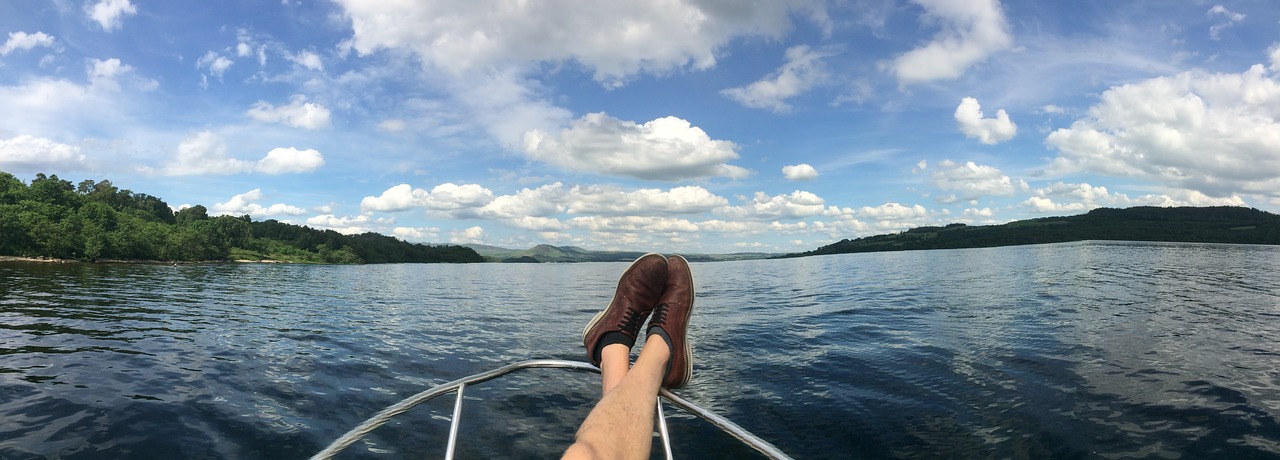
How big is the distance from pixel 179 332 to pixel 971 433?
15.7 meters

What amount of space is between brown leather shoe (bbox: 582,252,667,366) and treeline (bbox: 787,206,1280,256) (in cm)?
13168

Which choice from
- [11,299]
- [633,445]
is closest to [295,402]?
[633,445]

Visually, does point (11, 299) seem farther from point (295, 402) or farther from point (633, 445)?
point (633, 445)

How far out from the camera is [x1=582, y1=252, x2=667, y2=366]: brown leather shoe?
4633 millimetres

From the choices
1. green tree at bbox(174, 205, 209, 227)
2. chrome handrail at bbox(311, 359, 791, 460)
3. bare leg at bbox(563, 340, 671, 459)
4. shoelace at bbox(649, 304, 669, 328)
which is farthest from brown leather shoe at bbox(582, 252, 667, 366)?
green tree at bbox(174, 205, 209, 227)

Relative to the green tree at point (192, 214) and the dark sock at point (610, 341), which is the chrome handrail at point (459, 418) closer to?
the dark sock at point (610, 341)

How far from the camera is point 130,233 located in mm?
89375

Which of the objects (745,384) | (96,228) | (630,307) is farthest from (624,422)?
(96,228)

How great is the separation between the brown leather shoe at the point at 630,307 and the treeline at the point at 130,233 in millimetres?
Result: 112095

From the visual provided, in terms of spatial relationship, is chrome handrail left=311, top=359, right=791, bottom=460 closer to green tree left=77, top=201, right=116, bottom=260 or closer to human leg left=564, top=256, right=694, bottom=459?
human leg left=564, top=256, right=694, bottom=459

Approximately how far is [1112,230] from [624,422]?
6385 inches

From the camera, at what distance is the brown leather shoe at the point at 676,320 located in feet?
13.3

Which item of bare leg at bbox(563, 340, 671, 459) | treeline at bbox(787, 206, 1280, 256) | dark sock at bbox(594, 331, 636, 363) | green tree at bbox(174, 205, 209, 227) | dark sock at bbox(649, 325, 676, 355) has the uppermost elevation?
green tree at bbox(174, 205, 209, 227)

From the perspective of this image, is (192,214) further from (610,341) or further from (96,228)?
(610,341)
